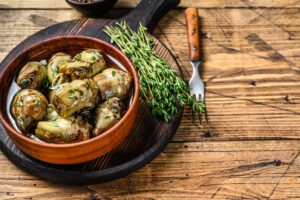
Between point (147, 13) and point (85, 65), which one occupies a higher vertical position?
point (147, 13)

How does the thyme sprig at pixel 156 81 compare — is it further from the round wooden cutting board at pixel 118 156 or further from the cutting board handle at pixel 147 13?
the cutting board handle at pixel 147 13

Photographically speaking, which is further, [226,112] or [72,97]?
[226,112]

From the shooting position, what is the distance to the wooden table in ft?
4.33

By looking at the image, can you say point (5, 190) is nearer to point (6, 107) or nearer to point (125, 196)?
point (6, 107)

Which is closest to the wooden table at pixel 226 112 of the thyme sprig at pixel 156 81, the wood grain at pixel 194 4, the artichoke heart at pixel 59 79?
the wood grain at pixel 194 4

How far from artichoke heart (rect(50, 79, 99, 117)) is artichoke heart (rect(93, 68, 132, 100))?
0.07 meters

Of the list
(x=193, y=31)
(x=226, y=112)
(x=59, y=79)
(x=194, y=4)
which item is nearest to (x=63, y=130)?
(x=59, y=79)

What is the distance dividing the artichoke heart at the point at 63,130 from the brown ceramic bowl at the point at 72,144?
0.03m

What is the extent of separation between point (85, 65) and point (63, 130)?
0.25 metres

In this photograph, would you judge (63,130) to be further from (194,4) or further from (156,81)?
(194,4)

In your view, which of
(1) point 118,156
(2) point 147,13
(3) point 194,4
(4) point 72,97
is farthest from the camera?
(3) point 194,4

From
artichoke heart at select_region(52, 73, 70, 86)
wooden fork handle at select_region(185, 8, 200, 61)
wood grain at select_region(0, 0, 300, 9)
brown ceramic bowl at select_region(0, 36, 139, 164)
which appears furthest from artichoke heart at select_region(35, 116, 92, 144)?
wood grain at select_region(0, 0, 300, 9)

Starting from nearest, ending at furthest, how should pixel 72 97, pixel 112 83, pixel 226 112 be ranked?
pixel 72 97, pixel 112 83, pixel 226 112

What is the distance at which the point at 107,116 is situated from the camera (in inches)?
43.7
